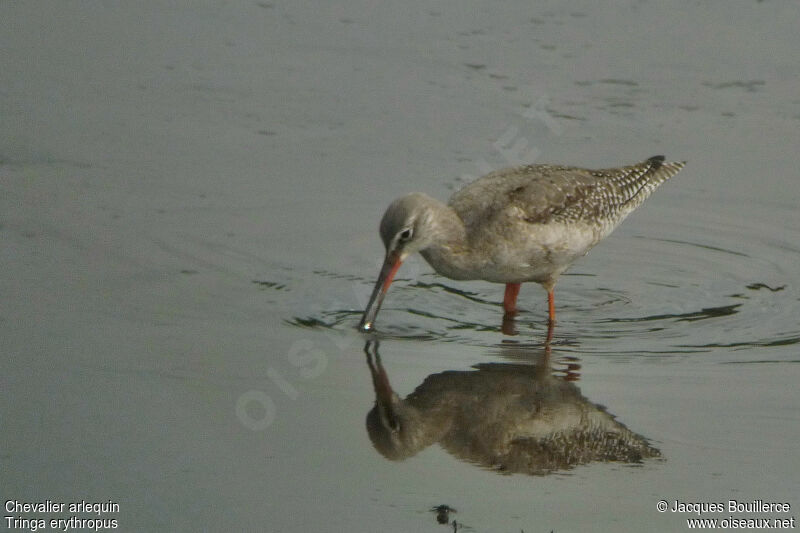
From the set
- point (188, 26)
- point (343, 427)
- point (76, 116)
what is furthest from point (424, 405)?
point (188, 26)

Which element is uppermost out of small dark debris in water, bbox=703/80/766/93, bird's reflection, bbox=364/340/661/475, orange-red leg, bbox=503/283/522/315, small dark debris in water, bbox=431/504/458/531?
small dark debris in water, bbox=703/80/766/93

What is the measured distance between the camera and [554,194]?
917 centimetres

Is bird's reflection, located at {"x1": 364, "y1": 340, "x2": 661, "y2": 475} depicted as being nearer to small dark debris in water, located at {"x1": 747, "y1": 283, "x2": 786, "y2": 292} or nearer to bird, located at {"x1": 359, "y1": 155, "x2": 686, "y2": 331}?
bird, located at {"x1": 359, "y1": 155, "x2": 686, "y2": 331}

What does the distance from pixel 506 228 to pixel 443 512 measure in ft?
10.5

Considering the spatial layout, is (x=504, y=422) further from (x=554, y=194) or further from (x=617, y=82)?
(x=617, y=82)

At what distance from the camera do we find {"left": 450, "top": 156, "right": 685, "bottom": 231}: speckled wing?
350 inches

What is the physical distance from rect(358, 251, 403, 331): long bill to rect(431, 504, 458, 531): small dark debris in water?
241cm

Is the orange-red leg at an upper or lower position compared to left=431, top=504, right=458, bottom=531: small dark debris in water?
upper

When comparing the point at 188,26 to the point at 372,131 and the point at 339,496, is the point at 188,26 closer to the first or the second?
the point at 372,131

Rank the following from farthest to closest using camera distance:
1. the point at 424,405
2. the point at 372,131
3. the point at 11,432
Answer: the point at 372,131
the point at 424,405
the point at 11,432

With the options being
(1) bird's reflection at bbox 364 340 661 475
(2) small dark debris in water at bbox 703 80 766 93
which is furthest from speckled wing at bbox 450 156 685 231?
(2) small dark debris in water at bbox 703 80 766 93

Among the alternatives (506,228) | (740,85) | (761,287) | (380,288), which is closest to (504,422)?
(380,288)

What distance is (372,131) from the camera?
11719mm

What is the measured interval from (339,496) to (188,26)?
870cm
